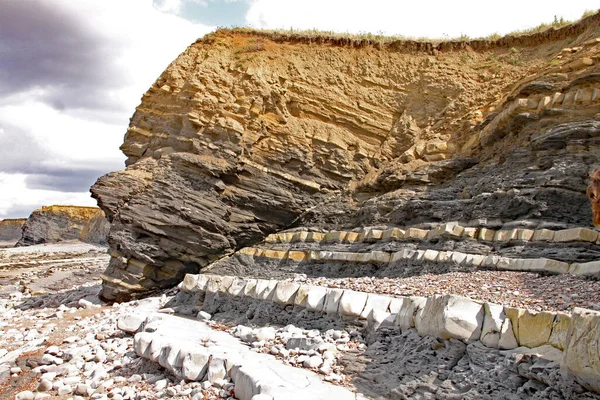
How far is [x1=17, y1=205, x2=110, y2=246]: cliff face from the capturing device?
147 feet

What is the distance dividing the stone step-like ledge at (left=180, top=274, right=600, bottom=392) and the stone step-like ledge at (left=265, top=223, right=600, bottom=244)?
3.73m

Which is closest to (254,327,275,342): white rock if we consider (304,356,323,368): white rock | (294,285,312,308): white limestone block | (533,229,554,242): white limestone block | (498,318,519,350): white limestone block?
(294,285,312,308): white limestone block

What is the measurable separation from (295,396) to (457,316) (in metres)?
2.07

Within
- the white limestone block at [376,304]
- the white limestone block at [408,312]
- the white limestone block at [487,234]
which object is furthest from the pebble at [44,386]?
the white limestone block at [487,234]

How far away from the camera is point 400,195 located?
1335 centimetres

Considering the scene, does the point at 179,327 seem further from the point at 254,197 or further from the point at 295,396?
the point at 254,197

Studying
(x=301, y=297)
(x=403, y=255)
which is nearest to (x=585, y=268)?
(x=403, y=255)

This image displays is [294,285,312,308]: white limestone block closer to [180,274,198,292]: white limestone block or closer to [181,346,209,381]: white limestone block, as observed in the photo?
[181,346,209,381]: white limestone block

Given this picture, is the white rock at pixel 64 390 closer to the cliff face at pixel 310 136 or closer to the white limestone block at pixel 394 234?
the cliff face at pixel 310 136

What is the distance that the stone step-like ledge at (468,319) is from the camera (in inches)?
151

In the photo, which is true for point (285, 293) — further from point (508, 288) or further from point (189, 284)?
point (189, 284)

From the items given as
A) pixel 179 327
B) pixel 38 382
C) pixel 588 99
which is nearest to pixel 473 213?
pixel 588 99

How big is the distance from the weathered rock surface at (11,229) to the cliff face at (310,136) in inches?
2269

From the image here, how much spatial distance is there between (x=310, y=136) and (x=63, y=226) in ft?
127
